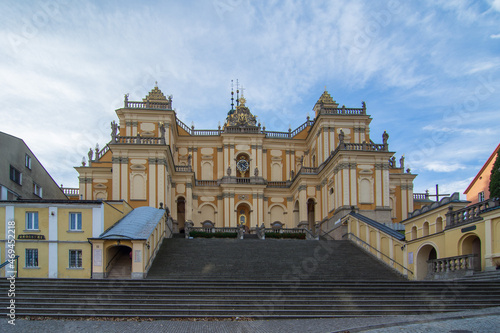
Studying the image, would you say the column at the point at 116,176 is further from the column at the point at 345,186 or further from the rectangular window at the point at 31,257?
the column at the point at 345,186

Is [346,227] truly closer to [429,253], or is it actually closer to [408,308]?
[429,253]

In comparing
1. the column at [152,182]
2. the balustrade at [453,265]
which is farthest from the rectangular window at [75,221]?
the balustrade at [453,265]

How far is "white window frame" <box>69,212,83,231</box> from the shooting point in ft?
81.6

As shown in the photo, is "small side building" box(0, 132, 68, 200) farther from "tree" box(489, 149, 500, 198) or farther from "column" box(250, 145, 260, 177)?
"tree" box(489, 149, 500, 198)

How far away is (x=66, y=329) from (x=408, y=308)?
1196 centimetres

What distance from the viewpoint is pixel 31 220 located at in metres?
24.6

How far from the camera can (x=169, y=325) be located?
619 inches

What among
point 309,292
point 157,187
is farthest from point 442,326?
point 157,187

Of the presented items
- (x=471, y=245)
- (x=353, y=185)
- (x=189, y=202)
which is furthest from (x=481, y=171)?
(x=189, y=202)

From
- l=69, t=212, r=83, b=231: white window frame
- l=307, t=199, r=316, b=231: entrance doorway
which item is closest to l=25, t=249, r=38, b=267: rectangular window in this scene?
l=69, t=212, r=83, b=231: white window frame

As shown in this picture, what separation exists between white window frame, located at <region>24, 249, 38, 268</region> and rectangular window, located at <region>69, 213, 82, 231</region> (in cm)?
208

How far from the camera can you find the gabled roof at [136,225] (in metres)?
24.4

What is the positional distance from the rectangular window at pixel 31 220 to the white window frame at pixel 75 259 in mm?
2276

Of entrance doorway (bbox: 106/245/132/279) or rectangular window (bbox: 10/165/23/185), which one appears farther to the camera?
rectangular window (bbox: 10/165/23/185)
